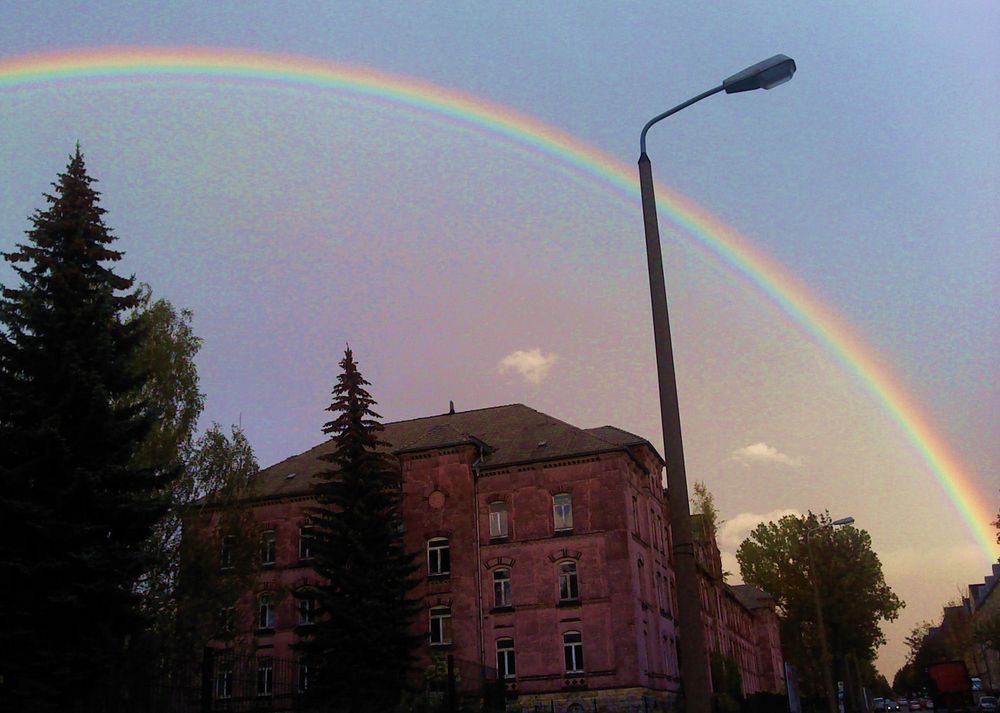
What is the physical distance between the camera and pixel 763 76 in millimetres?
11234

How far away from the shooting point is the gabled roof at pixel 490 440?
47406mm

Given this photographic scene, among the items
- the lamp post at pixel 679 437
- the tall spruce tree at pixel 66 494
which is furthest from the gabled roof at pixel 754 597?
the lamp post at pixel 679 437

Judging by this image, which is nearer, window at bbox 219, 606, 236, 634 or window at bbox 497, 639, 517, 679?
window at bbox 219, 606, 236, 634

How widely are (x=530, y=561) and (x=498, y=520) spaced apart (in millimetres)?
2743

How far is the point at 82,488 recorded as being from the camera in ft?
68.7

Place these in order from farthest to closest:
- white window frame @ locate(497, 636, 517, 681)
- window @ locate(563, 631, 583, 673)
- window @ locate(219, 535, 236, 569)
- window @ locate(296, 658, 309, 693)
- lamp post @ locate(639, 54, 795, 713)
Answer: white window frame @ locate(497, 636, 517, 681), window @ locate(563, 631, 583, 673), window @ locate(296, 658, 309, 693), window @ locate(219, 535, 236, 569), lamp post @ locate(639, 54, 795, 713)

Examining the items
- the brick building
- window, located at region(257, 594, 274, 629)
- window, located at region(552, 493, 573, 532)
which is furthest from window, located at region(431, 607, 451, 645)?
window, located at region(257, 594, 274, 629)

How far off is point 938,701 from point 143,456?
190ft

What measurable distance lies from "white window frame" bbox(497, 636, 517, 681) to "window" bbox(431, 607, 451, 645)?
8.39 ft

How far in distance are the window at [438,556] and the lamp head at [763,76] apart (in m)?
37.9

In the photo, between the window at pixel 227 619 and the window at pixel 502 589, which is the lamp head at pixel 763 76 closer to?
the window at pixel 227 619

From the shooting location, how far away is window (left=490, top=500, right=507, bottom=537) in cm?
4669

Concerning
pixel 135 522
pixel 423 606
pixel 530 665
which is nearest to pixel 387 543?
pixel 423 606

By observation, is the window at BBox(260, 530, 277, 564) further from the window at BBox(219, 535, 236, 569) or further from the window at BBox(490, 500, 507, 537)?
the window at BBox(219, 535, 236, 569)
